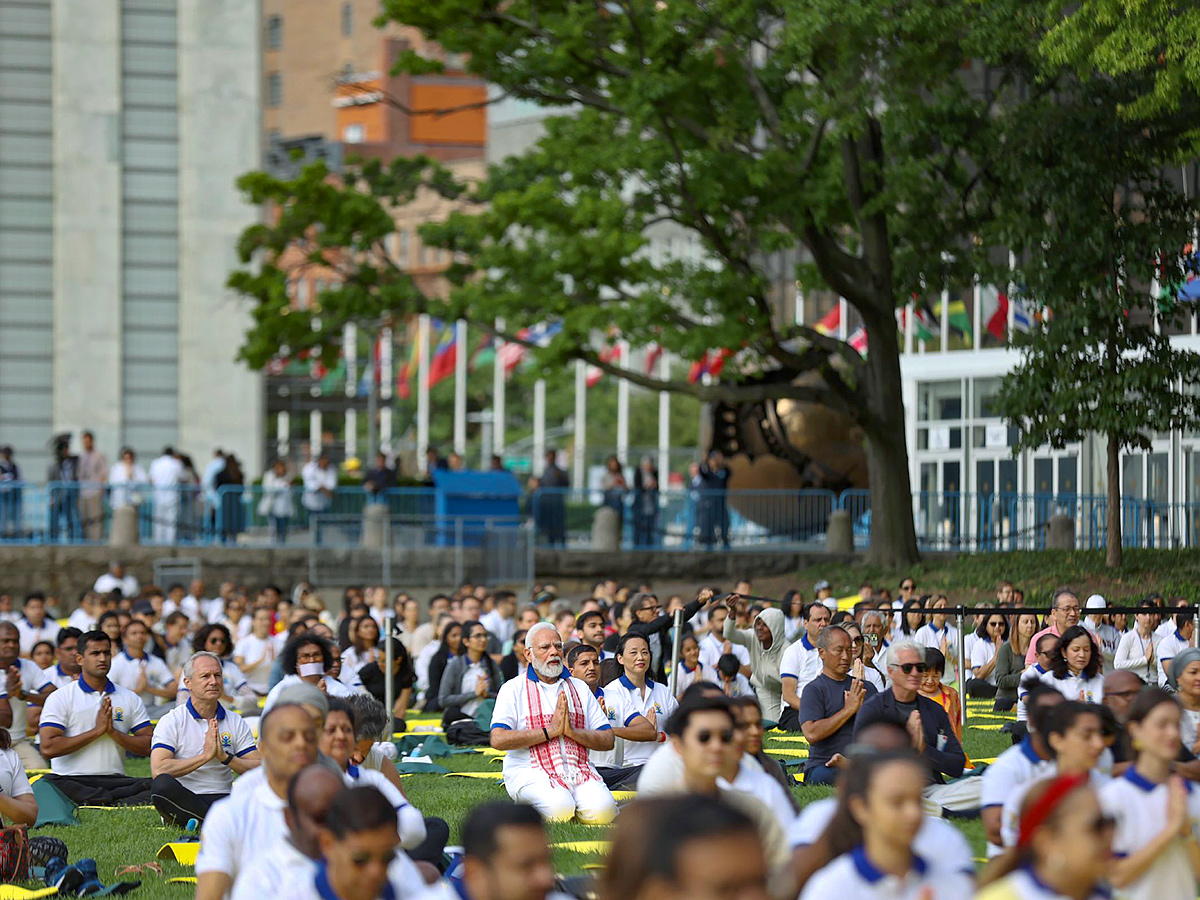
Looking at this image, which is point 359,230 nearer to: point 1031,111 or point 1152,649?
point 1031,111

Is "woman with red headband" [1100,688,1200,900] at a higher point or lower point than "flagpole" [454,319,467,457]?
lower

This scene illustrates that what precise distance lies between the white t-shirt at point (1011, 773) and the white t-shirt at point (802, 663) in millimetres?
7165

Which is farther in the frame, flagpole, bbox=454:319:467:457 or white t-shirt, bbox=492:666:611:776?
flagpole, bbox=454:319:467:457

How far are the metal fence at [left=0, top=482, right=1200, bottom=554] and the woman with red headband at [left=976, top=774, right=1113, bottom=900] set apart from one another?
24503 mm

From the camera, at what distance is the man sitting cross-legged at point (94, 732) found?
12812 mm

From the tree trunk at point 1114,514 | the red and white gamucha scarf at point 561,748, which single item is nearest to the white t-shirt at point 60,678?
the red and white gamucha scarf at point 561,748

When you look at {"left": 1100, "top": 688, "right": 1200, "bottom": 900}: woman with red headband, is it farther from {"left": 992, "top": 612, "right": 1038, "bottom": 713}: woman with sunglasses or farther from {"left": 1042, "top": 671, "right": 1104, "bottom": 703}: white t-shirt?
{"left": 992, "top": 612, "right": 1038, "bottom": 713}: woman with sunglasses

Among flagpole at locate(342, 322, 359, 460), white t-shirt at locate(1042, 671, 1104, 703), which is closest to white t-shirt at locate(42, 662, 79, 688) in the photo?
white t-shirt at locate(1042, 671, 1104, 703)

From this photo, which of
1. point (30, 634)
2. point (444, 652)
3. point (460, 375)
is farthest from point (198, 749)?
point (460, 375)

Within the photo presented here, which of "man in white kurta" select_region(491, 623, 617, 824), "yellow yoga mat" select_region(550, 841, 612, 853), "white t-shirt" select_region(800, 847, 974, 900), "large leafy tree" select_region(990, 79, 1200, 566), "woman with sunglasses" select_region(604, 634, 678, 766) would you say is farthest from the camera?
"large leafy tree" select_region(990, 79, 1200, 566)

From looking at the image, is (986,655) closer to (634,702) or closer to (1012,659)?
(1012,659)

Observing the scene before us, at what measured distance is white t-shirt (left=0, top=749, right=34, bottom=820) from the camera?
1039cm

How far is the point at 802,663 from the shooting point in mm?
15305

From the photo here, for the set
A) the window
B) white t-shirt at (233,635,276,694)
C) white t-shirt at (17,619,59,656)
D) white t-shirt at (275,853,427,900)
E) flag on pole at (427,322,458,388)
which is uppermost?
the window
